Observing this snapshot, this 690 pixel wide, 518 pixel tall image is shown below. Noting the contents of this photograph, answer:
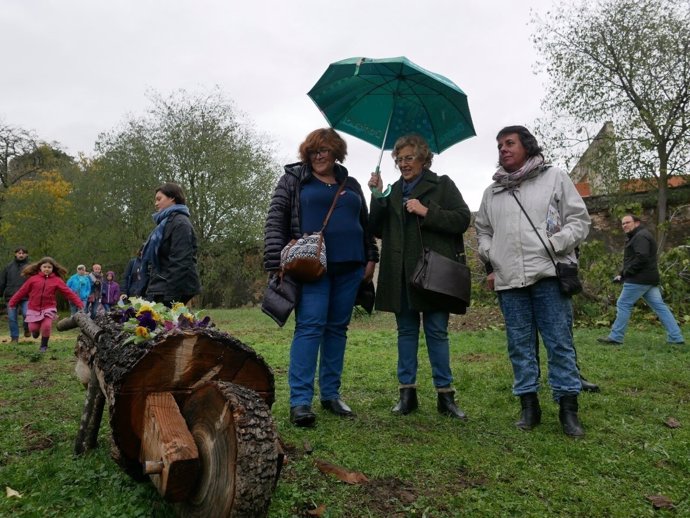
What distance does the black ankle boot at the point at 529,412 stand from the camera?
12.3 feet

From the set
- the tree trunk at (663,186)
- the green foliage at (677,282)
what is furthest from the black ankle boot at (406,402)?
the tree trunk at (663,186)

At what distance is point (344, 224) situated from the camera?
3.96m

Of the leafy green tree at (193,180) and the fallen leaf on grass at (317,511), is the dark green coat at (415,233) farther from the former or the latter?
the leafy green tree at (193,180)

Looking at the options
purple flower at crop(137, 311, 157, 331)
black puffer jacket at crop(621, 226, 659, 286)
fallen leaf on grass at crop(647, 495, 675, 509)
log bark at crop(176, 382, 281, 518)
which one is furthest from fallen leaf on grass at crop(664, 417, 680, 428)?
black puffer jacket at crop(621, 226, 659, 286)

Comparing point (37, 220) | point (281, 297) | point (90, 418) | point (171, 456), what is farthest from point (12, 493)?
point (37, 220)

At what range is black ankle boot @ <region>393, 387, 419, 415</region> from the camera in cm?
409

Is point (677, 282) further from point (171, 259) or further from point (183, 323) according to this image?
point (183, 323)

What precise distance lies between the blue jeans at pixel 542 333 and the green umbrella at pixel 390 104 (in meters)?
1.35

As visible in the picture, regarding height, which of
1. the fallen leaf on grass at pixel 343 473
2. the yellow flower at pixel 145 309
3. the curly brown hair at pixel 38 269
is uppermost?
the curly brown hair at pixel 38 269

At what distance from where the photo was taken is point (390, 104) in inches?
176

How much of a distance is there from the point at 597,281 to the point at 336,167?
9.30 m

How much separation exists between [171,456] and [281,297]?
181 cm

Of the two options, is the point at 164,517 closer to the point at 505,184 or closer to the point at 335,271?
the point at 335,271

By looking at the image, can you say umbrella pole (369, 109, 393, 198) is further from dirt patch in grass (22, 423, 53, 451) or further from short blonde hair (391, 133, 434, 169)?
dirt patch in grass (22, 423, 53, 451)
